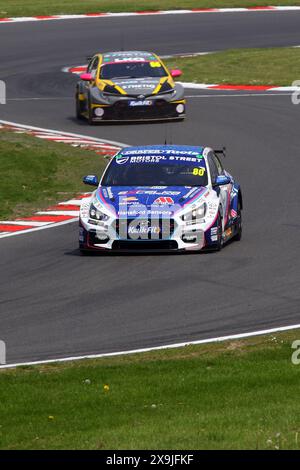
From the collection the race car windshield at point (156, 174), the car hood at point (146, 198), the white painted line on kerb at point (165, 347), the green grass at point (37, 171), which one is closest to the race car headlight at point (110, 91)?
the green grass at point (37, 171)

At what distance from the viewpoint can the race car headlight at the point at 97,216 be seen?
17.0m

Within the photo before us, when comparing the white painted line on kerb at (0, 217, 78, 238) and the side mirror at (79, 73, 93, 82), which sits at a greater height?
the white painted line on kerb at (0, 217, 78, 238)

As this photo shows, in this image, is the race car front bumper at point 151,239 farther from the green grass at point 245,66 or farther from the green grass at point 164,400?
the green grass at point 245,66

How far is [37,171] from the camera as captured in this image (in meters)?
23.6

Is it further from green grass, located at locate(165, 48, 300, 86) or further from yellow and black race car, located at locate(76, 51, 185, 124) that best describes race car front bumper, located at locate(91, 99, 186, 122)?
green grass, located at locate(165, 48, 300, 86)

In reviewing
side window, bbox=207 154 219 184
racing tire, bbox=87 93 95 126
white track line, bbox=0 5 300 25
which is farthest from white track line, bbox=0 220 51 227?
white track line, bbox=0 5 300 25

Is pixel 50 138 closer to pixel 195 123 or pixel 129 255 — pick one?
pixel 195 123

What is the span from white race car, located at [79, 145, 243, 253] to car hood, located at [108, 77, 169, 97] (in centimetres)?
938

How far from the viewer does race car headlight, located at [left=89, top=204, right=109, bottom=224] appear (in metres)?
17.0

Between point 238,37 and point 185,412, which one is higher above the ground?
point 185,412

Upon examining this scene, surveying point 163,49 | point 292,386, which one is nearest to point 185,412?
point 292,386

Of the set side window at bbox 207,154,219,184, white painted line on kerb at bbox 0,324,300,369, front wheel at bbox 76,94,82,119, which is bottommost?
front wheel at bbox 76,94,82,119

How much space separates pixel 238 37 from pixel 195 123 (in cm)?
1375

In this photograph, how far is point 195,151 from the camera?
18609 mm
